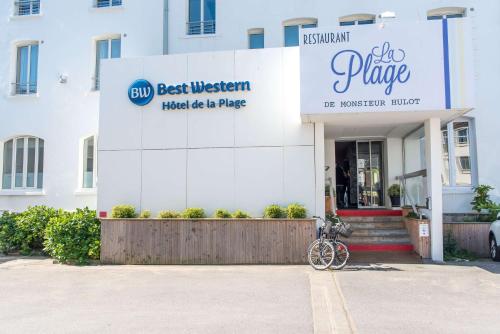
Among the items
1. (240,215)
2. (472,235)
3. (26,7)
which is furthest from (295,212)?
(26,7)

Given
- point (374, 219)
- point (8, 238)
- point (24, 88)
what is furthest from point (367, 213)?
point (24, 88)

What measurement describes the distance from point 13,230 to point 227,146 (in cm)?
735

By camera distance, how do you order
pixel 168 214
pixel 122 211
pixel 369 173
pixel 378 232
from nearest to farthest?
pixel 168 214 → pixel 122 211 → pixel 378 232 → pixel 369 173

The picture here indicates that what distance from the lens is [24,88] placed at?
55.1 feet

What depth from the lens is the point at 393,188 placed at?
14758 millimetres

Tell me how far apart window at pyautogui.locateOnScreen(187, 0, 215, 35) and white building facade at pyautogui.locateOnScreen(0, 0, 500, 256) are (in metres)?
0.05

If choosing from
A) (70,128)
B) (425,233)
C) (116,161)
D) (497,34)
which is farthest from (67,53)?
(497,34)

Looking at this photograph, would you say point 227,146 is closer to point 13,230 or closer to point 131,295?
point 131,295

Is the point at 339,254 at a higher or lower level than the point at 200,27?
lower

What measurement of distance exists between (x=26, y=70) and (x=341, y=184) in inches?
499

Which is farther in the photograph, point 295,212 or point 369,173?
point 369,173

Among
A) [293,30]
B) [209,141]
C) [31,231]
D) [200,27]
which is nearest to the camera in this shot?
[209,141]

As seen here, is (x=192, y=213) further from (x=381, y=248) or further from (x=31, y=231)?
(x=31, y=231)

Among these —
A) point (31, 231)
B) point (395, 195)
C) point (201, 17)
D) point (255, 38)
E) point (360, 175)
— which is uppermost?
point (201, 17)
